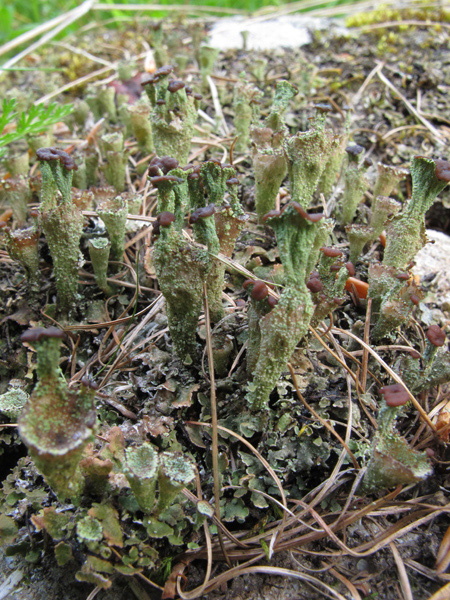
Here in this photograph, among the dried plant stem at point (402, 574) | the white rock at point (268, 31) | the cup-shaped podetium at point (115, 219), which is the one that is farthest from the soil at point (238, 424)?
the white rock at point (268, 31)

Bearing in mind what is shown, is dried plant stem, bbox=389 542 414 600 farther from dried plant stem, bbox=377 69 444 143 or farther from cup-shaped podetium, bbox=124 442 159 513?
dried plant stem, bbox=377 69 444 143

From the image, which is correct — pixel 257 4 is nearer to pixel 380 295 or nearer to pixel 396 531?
pixel 380 295

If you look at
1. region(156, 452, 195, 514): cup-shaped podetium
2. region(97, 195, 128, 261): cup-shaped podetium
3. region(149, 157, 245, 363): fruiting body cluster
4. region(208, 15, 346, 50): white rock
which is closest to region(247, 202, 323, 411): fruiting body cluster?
region(149, 157, 245, 363): fruiting body cluster

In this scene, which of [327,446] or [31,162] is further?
[31,162]

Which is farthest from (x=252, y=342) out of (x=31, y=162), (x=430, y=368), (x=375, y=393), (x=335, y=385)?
(x=31, y=162)

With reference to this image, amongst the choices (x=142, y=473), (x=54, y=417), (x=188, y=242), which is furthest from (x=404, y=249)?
(x=54, y=417)

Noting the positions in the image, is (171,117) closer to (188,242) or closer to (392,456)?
(188,242)
